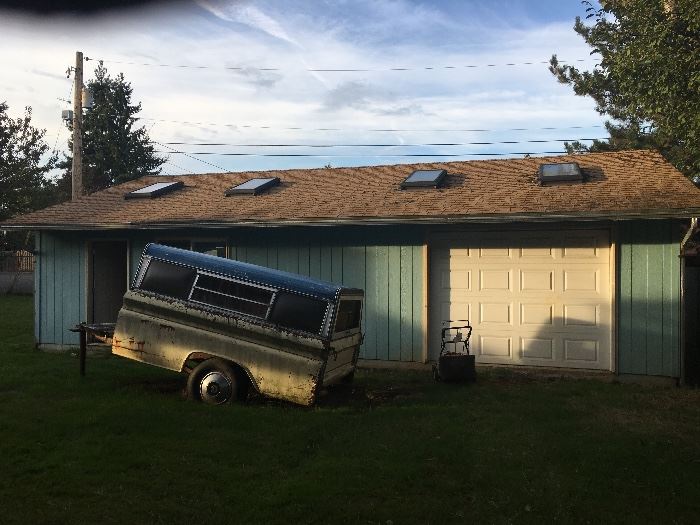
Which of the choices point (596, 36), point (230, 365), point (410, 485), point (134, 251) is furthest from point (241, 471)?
→ point (596, 36)

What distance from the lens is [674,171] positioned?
12688mm

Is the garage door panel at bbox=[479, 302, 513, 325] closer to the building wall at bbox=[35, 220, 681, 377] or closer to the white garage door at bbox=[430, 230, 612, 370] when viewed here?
the white garage door at bbox=[430, 230, 612, 370]

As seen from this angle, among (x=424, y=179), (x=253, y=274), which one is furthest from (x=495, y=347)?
(x=253, y=274)

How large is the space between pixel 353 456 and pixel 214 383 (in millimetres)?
2887

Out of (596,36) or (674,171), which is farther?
(596,36)

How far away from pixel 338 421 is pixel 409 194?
6.63m

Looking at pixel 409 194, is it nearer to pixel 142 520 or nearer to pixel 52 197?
pixel 142 520

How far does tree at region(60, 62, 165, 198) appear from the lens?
153 ft

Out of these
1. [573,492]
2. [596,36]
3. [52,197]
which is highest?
[596,36]

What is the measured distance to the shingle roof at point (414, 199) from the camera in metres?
11.2

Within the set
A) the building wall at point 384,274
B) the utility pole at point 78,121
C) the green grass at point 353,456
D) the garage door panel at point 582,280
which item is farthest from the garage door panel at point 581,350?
the utility pole at point 78,121

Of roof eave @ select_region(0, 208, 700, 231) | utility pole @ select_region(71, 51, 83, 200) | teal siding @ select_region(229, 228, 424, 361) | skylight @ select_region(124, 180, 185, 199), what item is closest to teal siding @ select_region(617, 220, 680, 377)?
roof eave @ select_region(0, 208, 700, 231)

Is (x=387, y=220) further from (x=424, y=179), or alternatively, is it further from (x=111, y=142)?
(x=111, y=142)

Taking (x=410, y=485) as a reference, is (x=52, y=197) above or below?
above
